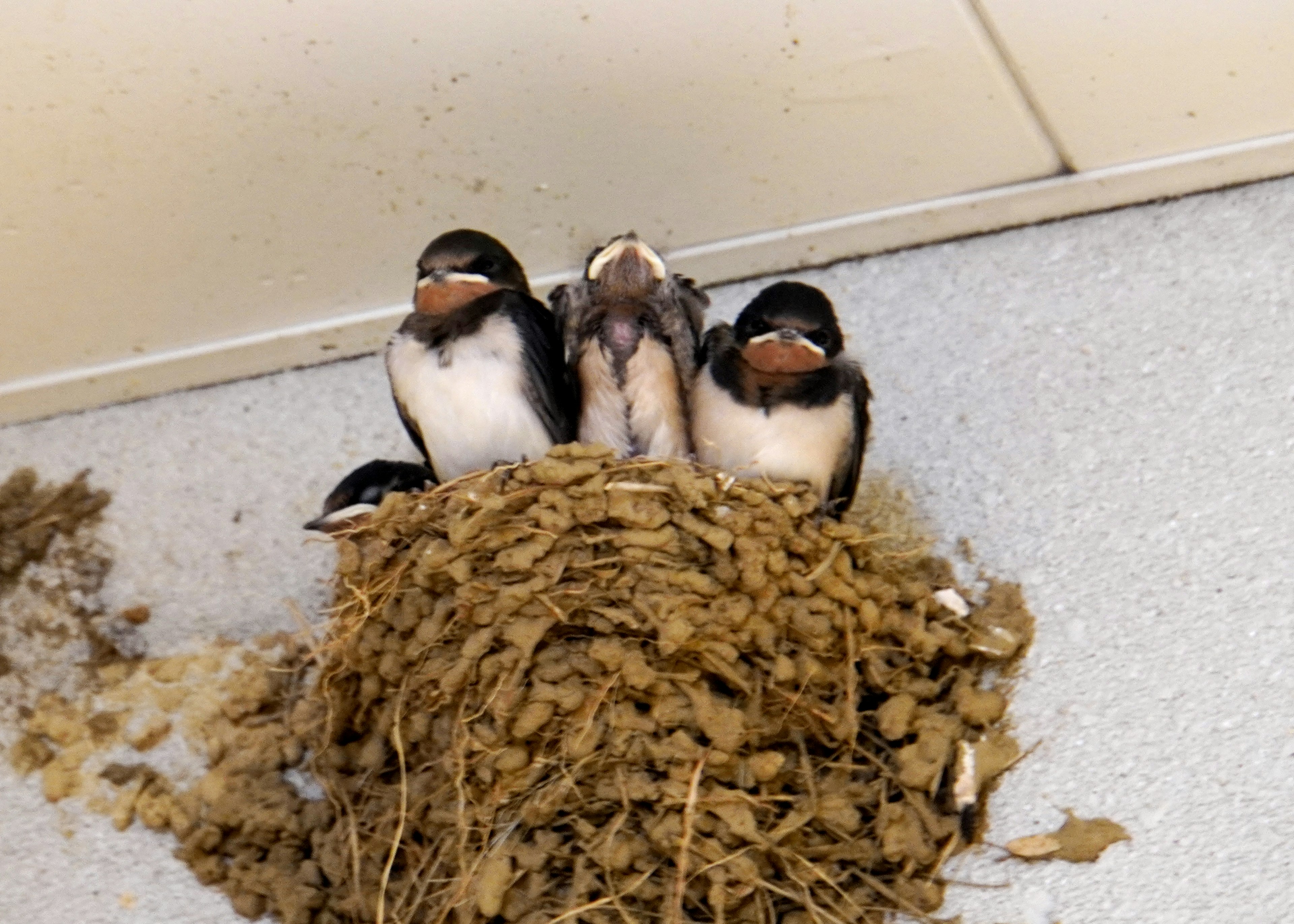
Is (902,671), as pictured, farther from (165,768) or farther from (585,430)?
(165,768)

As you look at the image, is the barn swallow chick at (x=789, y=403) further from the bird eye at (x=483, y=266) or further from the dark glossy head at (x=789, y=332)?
the bird eye at (x=483, y=266)

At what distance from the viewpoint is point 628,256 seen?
2439 millimetres

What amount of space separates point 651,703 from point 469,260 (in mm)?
801

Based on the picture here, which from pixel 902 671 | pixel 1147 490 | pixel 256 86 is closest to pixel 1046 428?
pixel 1147 490

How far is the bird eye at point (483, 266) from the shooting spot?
242 cm

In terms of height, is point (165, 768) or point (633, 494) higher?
point (633, 494)

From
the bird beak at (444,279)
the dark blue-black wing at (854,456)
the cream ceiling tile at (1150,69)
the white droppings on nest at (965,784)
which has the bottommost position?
the white droppings on nest at (965,784)

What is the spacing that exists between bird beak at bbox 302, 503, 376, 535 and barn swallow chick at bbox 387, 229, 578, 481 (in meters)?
0.17

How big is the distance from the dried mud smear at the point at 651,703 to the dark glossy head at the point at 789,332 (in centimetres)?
23

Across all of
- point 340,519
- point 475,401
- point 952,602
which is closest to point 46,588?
point 340,519

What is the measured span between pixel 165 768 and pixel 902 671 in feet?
4.15

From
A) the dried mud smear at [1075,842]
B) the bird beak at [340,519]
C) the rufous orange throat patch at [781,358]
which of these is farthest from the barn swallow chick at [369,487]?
the dried mud smear at [1075,842]

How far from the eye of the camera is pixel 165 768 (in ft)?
8.33

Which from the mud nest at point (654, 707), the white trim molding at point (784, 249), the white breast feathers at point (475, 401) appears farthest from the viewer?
the white trim molding at point (784, 249)
